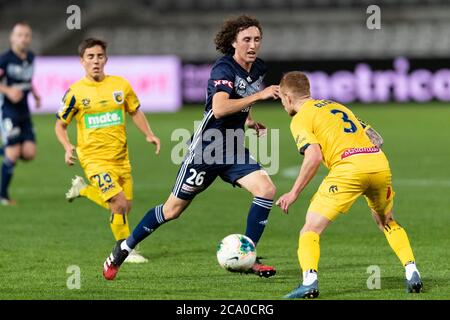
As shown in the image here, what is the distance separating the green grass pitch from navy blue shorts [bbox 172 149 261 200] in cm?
78

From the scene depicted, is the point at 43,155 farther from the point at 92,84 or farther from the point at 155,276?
the point at 155,276

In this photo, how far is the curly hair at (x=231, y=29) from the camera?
9453mm

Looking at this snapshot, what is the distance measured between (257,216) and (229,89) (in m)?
1.23

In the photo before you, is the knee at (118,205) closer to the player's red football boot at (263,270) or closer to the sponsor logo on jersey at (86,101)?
the sponsor logo on jersey at (86,101)

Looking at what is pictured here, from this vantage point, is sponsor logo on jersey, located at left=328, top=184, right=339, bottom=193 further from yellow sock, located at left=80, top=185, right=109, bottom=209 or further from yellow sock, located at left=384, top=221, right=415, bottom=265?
yellow sock, located at left=80, top=185, right=109, bottom=209

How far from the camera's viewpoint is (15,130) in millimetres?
15930

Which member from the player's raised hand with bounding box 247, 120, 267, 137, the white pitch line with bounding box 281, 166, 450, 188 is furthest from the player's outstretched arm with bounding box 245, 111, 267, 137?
the white pitch line with bounding box 281, 166, 450, 188

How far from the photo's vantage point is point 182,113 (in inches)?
1294

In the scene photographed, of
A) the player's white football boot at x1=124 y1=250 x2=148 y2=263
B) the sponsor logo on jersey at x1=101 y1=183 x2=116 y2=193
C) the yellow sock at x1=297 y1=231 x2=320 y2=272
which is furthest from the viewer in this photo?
the sponsor logo on jersey at x1=101 y1=183 x2=116 y2=193

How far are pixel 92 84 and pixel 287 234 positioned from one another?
3020 mm

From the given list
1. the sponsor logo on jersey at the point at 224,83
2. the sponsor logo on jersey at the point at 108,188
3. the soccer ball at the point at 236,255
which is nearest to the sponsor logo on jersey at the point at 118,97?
the sponsor logo on jersey at the point at 108,188

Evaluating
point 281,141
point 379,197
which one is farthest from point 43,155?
point 379,197

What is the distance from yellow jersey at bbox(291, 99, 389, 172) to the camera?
8211mm

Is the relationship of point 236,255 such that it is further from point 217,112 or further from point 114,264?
point 217,112
